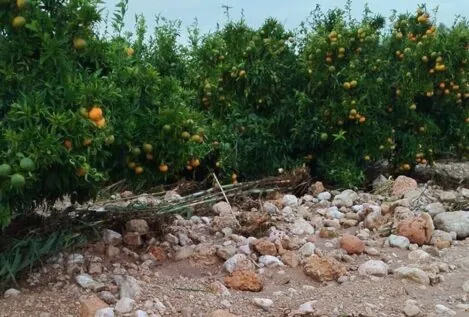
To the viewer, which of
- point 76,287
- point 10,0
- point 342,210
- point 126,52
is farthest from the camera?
point 342,210

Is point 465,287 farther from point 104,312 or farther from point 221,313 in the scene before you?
point 104,312

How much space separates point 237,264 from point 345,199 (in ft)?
5.60

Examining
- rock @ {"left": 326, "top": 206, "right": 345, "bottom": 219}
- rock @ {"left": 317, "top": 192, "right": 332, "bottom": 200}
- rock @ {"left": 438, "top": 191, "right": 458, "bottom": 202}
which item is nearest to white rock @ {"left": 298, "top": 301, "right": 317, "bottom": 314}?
rock @ {"left": 326, "top": 206, "right": 345, "bottom": 219}

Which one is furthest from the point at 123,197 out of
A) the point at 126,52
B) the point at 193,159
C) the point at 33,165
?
the point at 33,165

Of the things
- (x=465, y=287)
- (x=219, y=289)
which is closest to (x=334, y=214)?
(x=465, y=287)

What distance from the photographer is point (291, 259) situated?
376 cm

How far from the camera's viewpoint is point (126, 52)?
3598 millimetres

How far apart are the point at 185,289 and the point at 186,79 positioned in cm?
362

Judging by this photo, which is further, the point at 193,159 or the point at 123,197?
the point at 123,197

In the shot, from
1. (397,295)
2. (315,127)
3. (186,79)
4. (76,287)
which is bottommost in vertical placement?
(397,295)

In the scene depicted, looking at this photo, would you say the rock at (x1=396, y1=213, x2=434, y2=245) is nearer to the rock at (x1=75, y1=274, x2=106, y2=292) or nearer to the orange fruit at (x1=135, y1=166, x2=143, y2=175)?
the orange fruit at (x1=135, y1=166, x2=143, y2=175)

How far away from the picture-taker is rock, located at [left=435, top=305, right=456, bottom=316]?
324 centimetres

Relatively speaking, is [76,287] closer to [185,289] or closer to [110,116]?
[185,289]

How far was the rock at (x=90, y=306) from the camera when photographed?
3032 mm
